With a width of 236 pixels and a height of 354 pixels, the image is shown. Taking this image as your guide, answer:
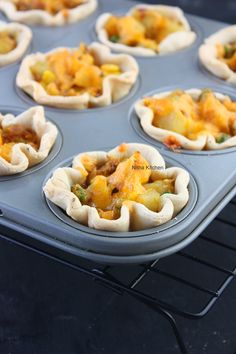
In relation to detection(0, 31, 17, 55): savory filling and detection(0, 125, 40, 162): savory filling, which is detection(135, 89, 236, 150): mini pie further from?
detection(0, 31, 17, 55): savory filling

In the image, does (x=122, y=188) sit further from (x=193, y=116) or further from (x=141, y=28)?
(x=141, y=28)

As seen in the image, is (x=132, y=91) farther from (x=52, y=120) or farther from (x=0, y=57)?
(x=0, y=57)

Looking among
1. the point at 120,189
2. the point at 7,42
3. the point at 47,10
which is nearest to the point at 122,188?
the point at 120,189

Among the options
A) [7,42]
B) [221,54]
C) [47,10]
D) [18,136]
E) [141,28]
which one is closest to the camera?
[18,136]

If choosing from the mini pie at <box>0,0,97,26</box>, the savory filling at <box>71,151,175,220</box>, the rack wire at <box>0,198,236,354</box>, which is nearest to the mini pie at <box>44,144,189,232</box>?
the savory filling at <box>71,151,175,220</box>

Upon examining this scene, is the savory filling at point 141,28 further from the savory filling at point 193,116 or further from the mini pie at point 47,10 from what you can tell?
the savory filling at point 193,116

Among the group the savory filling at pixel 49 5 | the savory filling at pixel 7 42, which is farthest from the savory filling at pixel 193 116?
the savory filling at pixel 49 5

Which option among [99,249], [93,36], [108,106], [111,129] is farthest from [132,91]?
[99,249]
